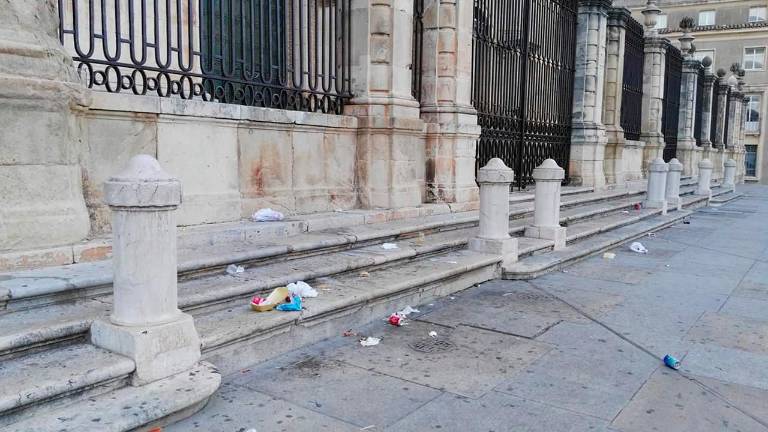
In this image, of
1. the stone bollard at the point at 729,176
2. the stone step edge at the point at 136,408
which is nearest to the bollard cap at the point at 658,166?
the stone step edge at the point at 136,408

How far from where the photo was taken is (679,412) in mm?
3615

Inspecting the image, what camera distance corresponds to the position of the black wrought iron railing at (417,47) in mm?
9289

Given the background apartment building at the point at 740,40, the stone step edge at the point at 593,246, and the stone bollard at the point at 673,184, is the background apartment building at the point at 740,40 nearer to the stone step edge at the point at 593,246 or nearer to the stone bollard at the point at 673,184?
the stone bollard at the point at 673,184

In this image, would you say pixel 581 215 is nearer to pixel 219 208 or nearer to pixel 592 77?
pixel 592 77

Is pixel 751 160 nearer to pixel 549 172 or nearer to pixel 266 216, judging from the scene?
pixel 549 172

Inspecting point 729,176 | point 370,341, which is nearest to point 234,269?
point 370,341

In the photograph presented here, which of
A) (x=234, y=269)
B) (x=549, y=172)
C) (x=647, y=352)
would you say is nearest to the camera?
(x=647, y=352)

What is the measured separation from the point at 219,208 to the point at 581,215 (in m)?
6.81

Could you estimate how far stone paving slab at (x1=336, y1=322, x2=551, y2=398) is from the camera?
158 inches

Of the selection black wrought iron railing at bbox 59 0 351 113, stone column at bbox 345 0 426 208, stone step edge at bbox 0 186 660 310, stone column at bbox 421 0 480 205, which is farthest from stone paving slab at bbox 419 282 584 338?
black wrought iron railing at bbox 59 0 351 113

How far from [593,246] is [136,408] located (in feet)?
23.9

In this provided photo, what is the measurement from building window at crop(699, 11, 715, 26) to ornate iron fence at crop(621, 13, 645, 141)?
2908 centimetres

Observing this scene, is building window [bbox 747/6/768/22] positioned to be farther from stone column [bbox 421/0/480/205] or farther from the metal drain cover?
the metal drain cover

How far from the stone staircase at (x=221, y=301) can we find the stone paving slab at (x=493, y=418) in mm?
1195
